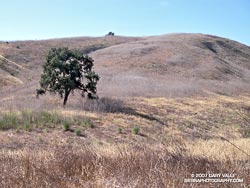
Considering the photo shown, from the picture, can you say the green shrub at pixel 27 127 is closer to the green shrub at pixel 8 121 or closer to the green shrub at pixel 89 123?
the green shrub at pixel 8 121

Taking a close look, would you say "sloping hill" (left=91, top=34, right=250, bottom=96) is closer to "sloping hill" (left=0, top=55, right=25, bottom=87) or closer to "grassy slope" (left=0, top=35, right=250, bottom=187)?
"grassy slope" (left=0, top=35, right=250, bottom=187)

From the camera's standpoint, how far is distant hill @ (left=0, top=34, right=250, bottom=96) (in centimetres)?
3994

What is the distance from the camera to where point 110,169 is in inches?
173

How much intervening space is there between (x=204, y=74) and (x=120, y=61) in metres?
13.9

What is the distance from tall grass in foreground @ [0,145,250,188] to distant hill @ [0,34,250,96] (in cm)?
2765

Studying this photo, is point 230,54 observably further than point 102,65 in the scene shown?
Yes

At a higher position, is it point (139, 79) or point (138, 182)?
point (138, 182)

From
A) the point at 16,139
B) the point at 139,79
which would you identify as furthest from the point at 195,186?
the point at 139,79

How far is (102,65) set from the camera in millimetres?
56875

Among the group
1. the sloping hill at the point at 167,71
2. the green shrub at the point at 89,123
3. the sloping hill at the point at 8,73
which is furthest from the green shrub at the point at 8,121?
the sloping hill at the point at 8,73

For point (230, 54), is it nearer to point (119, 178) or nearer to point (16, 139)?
point (16, 139)

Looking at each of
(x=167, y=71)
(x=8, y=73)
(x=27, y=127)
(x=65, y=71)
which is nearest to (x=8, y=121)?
(x=27, y=127)

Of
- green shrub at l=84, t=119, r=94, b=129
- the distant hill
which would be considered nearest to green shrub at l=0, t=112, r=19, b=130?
green shrub at l=84, t=119, r=94, b=129

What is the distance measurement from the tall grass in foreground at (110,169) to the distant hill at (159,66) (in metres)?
27.6
